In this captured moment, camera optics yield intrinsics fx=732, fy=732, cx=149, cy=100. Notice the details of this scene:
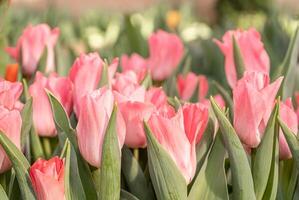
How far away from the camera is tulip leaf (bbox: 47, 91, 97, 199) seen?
1.13 metres

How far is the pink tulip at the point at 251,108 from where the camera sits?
3.58 feet

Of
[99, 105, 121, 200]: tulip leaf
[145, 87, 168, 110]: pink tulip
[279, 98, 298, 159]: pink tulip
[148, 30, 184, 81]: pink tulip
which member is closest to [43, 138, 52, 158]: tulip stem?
[145, 87, 168, 110]: pink tulip

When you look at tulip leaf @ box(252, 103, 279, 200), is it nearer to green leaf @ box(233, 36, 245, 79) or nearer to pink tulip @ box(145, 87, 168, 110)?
pink tulip @ box(145, 87, 168, 110)

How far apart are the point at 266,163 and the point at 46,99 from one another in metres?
0.41

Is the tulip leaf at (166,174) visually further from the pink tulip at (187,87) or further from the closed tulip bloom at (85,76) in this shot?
the pink tulip at (187,87)

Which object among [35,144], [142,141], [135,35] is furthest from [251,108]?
[135,35]

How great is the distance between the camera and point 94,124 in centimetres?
107

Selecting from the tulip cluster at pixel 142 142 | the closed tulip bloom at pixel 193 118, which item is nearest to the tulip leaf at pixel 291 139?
the tulip cluster at pixel 142 142

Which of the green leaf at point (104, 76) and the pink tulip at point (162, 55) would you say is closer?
the green leaf at point (104, 76)

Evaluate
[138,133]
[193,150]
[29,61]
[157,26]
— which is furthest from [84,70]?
[157,26]

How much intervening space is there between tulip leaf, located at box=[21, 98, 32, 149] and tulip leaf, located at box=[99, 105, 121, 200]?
0.17 metres

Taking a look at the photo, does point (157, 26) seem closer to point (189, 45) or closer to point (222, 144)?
point (189, 45)

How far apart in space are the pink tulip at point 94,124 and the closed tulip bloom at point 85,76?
0.63ft

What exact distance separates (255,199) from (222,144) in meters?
0.09
